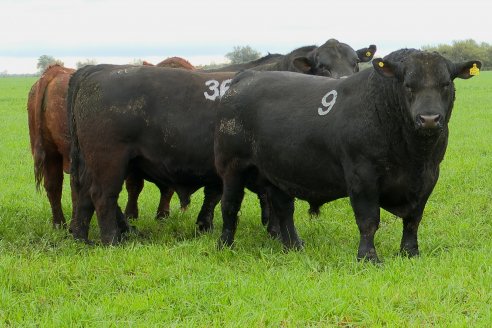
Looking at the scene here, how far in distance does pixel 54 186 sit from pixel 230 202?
2.43 m

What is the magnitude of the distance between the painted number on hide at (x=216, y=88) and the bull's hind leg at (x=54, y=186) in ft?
7.21

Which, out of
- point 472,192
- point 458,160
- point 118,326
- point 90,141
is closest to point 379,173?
point 118,326

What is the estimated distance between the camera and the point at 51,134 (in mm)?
7590

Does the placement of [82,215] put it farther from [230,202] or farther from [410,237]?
[410,237]

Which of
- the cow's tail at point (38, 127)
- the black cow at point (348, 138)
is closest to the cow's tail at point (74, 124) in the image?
the cow's tail at point (38, 127)

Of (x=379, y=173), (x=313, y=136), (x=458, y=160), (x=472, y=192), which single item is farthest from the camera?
(x=458, y=160)

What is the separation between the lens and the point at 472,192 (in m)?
8.66

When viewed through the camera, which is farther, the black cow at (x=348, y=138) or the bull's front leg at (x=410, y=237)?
the bull's front leg at (x=410, y=237)

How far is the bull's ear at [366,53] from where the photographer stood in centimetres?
895

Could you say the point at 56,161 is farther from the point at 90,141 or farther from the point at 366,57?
the point at 366,57

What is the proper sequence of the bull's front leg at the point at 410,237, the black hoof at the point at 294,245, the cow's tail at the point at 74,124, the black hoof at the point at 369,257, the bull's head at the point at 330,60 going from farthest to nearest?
the bull's head at the point at 330,60 → the cow's tail at the point at 74,124 → the black hoof at the point at 294,245 → the bull's front leg at the point at 410,237 → the black hoof at the point at 369,257

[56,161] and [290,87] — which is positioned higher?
[290,87]

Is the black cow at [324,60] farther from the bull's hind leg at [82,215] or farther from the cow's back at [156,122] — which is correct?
the bull's hind leg at [82,215]

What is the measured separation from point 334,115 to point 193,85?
5.96 feet
